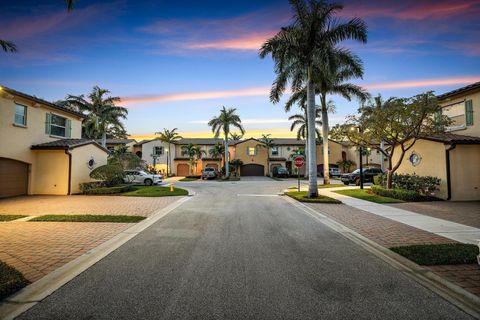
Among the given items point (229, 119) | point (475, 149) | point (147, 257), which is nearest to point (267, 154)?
point (229, 119)

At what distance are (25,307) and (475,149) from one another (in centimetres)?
1977

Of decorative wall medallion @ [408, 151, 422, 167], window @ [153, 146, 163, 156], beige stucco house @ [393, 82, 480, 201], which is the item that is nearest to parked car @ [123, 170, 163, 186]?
window @ [153, 146, 163, 156]

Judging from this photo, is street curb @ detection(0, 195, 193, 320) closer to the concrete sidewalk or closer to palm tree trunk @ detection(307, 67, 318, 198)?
the concrete sidewalk

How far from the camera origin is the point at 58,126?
18.0m

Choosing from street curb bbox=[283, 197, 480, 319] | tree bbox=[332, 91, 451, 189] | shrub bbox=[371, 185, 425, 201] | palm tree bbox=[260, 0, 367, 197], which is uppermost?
palm tree bbox=[260, 0, 367, 197]

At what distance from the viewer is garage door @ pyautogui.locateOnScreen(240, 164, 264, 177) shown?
46.2 metres

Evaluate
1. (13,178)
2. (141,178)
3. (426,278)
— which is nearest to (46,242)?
(426,278)

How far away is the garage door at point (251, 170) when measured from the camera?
4622 centimetres

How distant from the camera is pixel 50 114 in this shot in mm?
17047

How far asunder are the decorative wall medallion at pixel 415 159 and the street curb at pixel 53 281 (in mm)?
17470

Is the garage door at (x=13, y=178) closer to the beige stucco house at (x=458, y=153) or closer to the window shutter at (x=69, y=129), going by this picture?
the window shutter at (x=69, y=129)

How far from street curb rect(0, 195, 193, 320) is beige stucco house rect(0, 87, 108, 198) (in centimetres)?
1330

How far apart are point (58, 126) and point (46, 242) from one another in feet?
52.8

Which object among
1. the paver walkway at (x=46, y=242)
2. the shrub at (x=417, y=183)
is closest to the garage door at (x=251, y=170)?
the shrub at (x=417, y=183)
